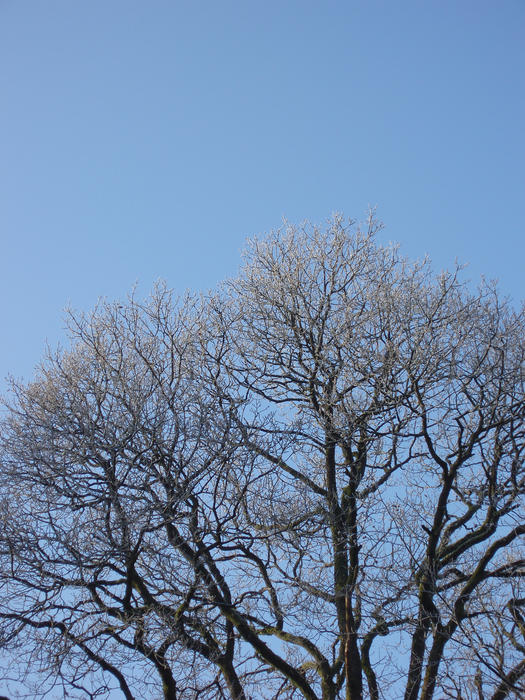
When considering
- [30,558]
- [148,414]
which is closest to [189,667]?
[30,558]

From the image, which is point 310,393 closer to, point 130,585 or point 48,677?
point 130,585

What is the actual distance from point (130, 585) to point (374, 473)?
4.38m

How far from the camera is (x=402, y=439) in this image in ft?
33.4

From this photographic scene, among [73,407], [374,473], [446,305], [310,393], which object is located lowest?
[73,407]

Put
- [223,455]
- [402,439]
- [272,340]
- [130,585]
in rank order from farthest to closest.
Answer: [272,340] → [402,439] → [223,455] → [130,585]

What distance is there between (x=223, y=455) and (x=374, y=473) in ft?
9.82

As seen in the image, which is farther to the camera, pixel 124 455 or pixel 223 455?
pixel 223 455

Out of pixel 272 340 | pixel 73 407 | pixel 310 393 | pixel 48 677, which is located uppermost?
pixel 272 340

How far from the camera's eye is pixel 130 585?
7.66 meters

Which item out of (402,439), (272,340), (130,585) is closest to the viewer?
(130,585)

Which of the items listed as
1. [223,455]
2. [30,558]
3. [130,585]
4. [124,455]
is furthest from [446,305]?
[30,558]

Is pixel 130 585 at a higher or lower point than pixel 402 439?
lower

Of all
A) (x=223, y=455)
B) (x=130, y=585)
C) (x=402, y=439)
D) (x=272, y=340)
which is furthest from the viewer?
(x=272, y=340)

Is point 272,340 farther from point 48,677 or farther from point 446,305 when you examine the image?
point 48,677
